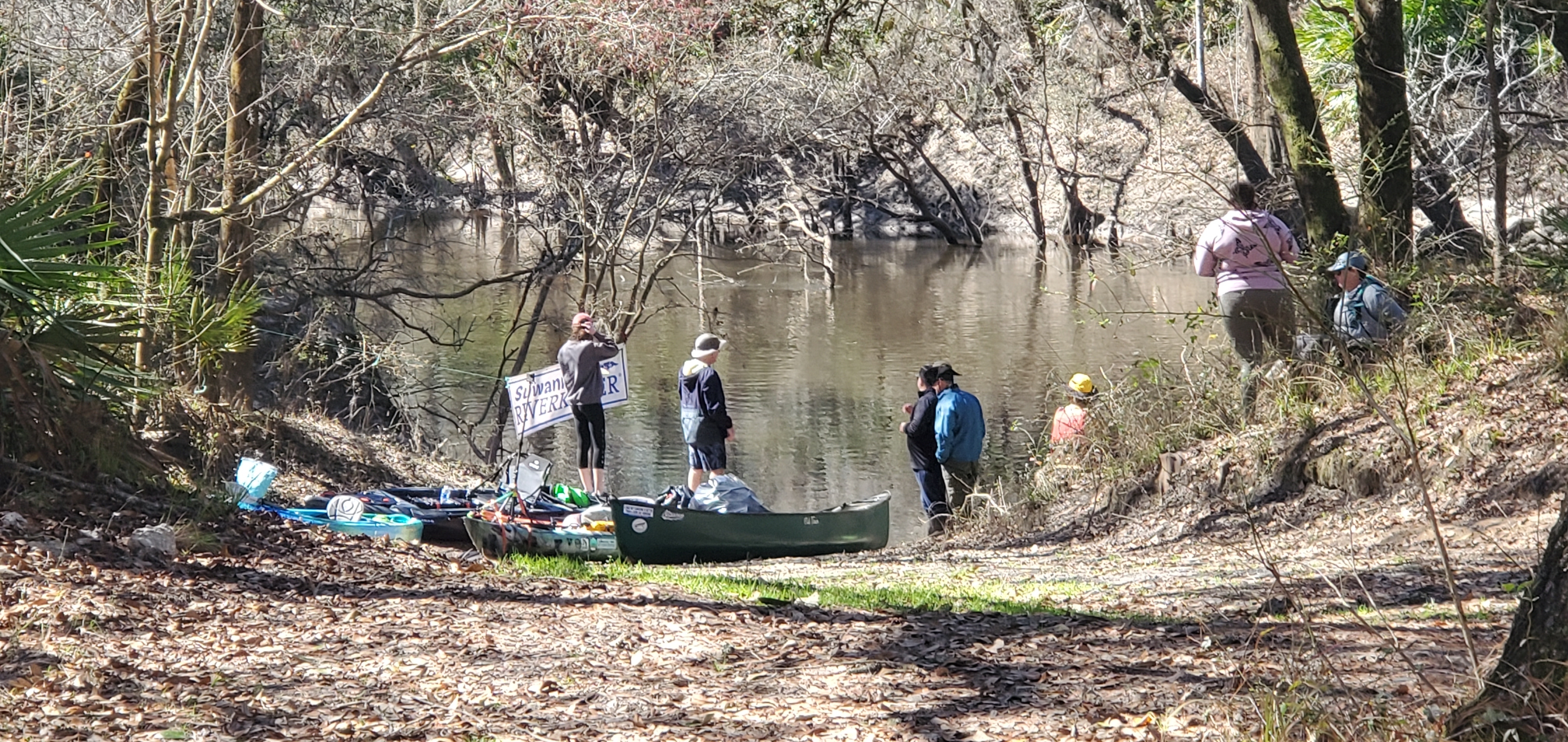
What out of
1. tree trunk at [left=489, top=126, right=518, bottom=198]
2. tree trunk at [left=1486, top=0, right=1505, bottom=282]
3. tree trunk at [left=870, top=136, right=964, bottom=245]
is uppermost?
tree trunk at [left=870, top=136, right=964, bottom=245]

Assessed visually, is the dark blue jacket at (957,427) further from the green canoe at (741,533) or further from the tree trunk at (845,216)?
the tree trunk at (845,216)

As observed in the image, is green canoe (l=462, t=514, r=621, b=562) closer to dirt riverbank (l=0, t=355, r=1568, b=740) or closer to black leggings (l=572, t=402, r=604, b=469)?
dirt riverbank (l=0, t=355, r=1568, b=740)

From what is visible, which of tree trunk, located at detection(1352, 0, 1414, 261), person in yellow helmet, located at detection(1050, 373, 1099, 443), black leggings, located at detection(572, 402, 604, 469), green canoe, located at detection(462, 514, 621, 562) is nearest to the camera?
green canoe, located at detection(462, 514, 621, 562)

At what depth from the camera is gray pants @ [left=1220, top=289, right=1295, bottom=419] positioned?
10.8m

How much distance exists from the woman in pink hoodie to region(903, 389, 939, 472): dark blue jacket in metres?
2.69

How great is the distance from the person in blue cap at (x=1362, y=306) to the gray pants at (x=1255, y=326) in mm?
485

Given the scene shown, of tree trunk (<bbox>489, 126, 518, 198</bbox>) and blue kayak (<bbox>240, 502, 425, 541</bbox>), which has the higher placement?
tree trunk (<bbox>489, 126, 518, 198</bbox>)

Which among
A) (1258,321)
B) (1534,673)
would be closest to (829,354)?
(1258,321)

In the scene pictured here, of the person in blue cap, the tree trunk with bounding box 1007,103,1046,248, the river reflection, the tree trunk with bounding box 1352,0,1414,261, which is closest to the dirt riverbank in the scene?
the person in blue cap

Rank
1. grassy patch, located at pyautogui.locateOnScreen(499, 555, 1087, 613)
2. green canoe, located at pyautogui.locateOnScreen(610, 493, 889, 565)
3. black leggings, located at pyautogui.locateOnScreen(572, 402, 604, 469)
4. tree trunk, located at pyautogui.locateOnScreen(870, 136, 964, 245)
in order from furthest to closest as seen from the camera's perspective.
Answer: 1. tree trunk, located at pyautogui.locateOnScreen(870, 136, 964, 245)
2. black leggings, located at pyautogui.locateOnScreen(572, 402, 604, 469)
3. green canoe, located at pyautogui.locateOnScreen(610, 493, 889, 565)
4. grassy patch, located at pyautogui.locateOnScreen(499, 555, 1087, 613)

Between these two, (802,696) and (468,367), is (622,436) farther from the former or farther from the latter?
(802,696)

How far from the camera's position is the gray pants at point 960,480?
43.2ft

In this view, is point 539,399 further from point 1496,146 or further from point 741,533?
point 1496,146

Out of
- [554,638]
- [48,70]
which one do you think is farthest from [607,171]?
[554,638]
